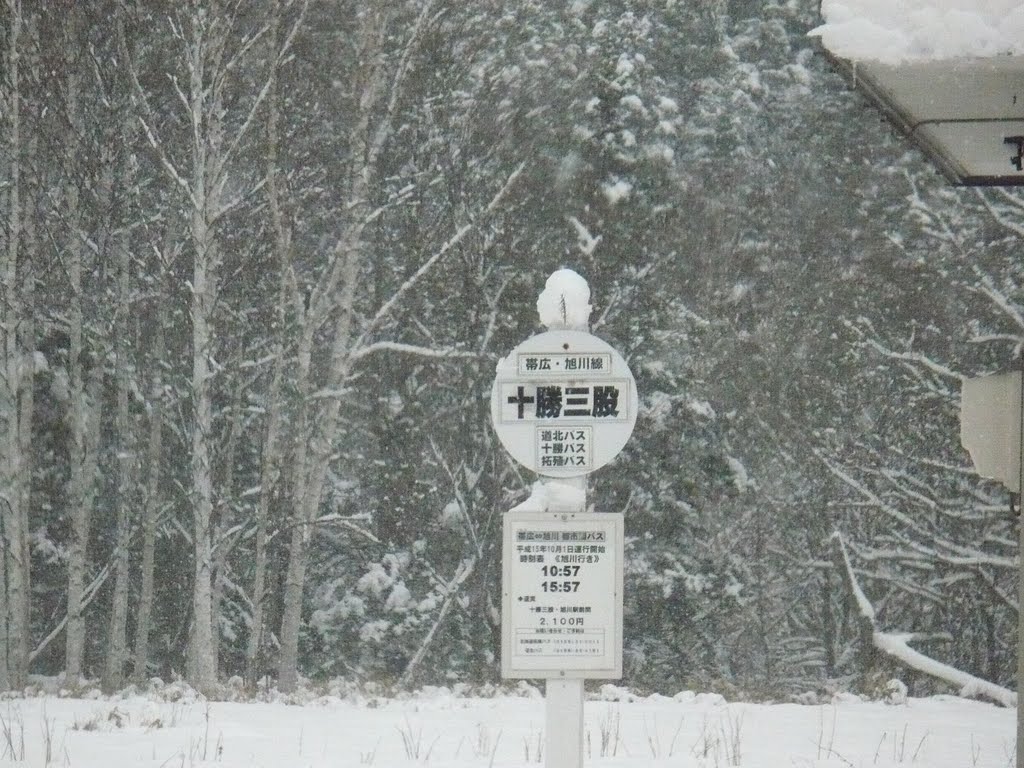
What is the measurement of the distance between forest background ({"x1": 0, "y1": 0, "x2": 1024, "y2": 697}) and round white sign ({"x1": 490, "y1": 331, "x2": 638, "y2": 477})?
1202 centimetres

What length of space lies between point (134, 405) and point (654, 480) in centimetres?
820

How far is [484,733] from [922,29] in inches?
260

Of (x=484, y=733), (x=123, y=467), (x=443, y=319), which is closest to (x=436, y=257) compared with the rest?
(x=443, y=319)

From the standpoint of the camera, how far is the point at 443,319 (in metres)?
22.4

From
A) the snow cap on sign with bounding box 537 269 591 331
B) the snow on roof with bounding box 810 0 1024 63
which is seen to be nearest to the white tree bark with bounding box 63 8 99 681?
the snow cap on sign with bounding box 537 269 591 331

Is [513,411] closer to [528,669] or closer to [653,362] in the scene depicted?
[528,669]

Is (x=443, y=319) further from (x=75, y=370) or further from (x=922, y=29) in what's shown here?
(x=922, y=29)

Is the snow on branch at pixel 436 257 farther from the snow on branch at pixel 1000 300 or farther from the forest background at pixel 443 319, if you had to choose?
the snow on branch at pixel 1000 300

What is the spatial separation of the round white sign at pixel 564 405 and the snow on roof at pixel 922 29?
1671 mm

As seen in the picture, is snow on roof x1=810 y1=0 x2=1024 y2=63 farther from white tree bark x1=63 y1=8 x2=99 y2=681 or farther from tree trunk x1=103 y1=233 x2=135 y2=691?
tree trunk x1=103 y1=233 x2=135 y2=691

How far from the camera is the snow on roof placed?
4051 mm

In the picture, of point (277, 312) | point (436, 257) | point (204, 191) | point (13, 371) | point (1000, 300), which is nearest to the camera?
point (1000, 300)

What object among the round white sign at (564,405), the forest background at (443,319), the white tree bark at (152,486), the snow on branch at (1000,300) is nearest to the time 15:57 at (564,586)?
the round white sign at (564,405)

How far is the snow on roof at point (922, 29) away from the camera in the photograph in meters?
4.05
